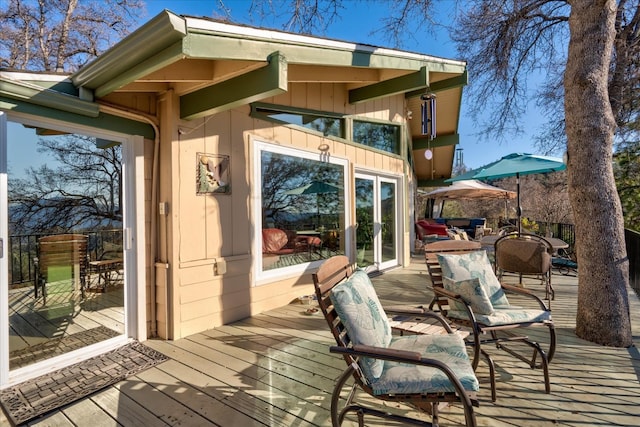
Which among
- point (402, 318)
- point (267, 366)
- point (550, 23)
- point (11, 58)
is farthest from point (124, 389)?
point (11, 58)

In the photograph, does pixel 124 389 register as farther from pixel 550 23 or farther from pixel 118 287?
pixel 550 23

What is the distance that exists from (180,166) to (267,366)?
2055 mm

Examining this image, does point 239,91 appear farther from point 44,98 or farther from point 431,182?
point 431,182

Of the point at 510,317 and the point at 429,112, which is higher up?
the point at 429,112

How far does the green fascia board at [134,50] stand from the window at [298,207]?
A: 71.6 inches

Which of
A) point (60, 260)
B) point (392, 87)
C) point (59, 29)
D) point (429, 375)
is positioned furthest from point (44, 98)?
point (59, 29)

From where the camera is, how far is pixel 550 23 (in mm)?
6883

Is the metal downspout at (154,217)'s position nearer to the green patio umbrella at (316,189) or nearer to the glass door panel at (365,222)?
the green patio umbrella at (316,189)

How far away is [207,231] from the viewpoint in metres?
3.51

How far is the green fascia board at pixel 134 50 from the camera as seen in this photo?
6.52ft

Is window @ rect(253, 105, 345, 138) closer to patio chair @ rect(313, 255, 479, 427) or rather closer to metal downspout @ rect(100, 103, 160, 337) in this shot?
metal downspout @ rect(100, 103, 160, 337)

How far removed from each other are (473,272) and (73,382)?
130 inches

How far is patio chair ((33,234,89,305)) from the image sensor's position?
8.96ft

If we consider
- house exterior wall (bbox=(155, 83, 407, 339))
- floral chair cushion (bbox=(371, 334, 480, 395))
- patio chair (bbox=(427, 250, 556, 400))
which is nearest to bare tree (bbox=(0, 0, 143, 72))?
house exterior wall (bbox=(155, 83, 407, 339))
